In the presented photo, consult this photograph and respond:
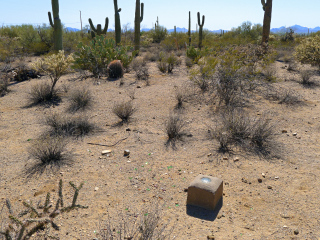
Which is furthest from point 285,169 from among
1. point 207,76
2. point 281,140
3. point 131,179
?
point 207,76

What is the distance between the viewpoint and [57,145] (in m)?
5.54

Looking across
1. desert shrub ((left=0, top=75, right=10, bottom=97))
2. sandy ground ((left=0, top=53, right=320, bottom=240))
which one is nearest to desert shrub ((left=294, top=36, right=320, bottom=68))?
sandy ground ((left=0, top=53, right=320, bottom=240))

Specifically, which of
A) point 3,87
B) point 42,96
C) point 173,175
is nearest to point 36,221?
point 173,175

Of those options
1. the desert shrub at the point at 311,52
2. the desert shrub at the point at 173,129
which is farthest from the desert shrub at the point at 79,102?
the desert shrub at the point at 311,52

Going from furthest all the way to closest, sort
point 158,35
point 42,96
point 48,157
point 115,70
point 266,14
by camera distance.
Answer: point 158,35 → point 266,14 → point 115,70 → point 42,96 → point 48,157

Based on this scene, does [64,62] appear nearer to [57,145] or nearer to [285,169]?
[57,145]

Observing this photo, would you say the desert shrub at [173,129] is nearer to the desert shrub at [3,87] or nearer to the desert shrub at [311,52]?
the desert shrub at [3,87]

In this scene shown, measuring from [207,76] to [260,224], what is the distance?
21.5 ft

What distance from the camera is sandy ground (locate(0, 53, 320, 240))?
3840 millimetres

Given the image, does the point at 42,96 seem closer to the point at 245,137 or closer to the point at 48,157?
the point at 48,157

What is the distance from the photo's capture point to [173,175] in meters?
5.09

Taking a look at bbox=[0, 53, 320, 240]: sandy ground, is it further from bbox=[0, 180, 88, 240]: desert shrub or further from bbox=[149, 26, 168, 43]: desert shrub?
bbox=[149, 26, 168, 43]: desert shrub

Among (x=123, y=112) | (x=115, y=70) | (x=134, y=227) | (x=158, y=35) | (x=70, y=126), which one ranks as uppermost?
(x=158, y=35)

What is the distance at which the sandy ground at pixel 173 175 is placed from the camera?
3.84 m
